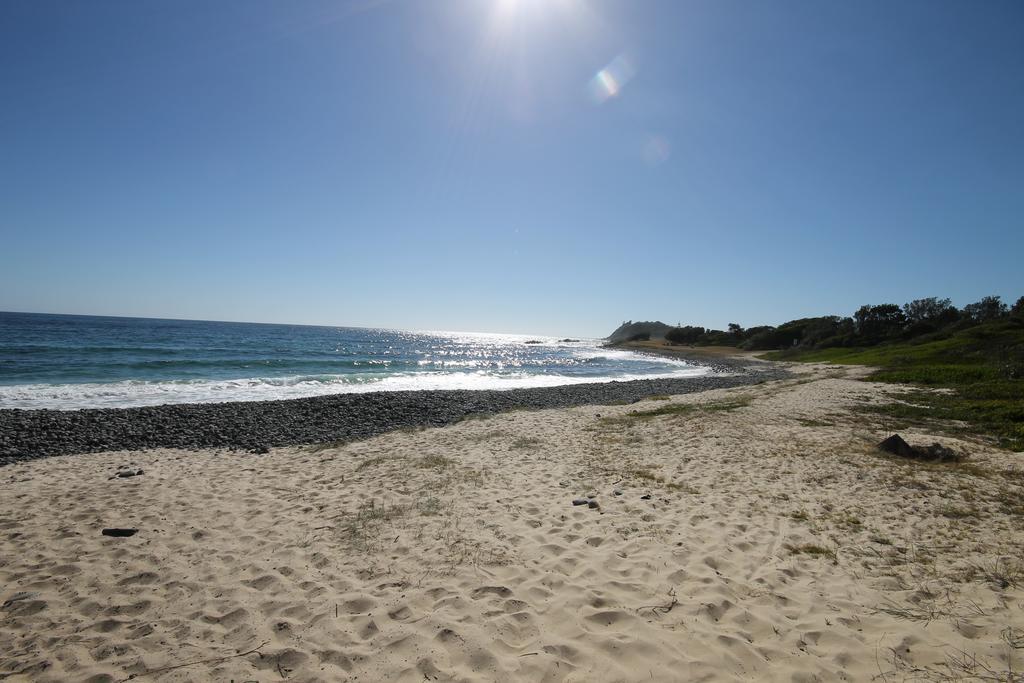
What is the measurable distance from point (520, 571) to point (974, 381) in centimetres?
2798

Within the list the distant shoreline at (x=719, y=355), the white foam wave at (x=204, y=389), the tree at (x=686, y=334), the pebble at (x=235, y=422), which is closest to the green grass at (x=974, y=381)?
the pebble at (x=235, y=422)

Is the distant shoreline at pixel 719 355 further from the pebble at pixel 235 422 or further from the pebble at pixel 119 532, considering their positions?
the pebble at pixel 119 532

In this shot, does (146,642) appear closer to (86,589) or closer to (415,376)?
(86,589)

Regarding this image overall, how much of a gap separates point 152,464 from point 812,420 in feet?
66.4

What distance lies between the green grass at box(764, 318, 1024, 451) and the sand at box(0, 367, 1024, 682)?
487cm

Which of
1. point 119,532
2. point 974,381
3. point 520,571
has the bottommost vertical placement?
point 119,532

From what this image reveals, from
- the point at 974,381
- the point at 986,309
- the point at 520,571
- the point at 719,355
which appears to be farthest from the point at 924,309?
the point at 520,571

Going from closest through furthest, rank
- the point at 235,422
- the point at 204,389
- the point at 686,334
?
the point at 235,422
the point at 204,389
the point at 686,334

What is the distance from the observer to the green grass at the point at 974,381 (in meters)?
13.5

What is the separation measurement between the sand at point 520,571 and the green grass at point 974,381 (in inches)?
192

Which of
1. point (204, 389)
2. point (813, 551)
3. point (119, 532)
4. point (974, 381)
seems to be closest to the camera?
point (813, 551)

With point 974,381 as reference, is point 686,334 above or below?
above

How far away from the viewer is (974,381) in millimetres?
21406

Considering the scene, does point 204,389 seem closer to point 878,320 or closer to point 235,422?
point 235,422
